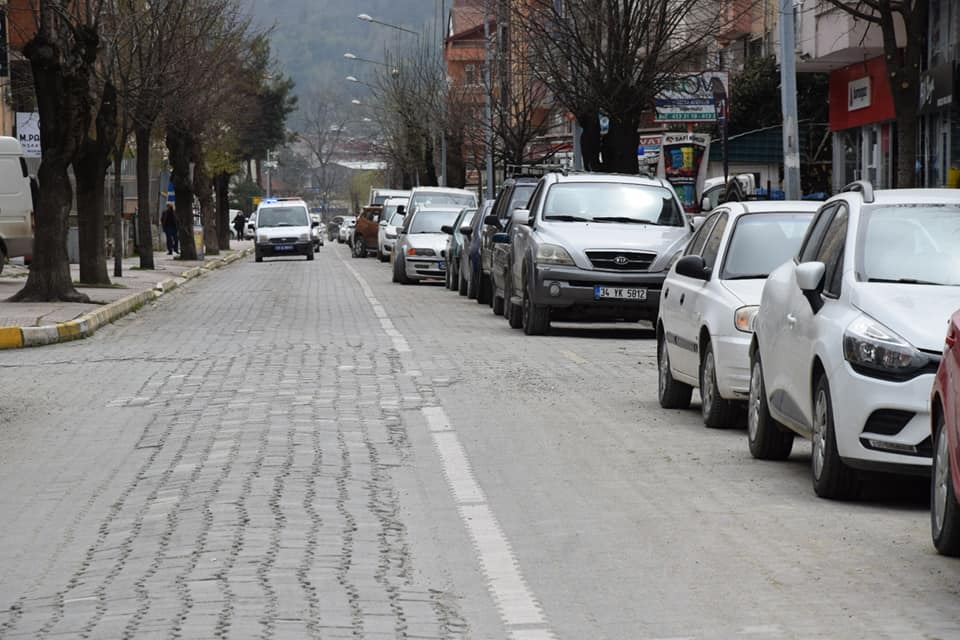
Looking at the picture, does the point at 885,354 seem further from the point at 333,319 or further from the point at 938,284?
the point at 333,319

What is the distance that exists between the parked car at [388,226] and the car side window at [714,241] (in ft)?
132

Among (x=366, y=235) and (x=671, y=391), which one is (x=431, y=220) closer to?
(x=366, y=235)

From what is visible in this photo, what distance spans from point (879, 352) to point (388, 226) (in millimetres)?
46728

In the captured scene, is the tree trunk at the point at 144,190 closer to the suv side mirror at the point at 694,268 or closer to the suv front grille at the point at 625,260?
the suv front grille at the point at 625,260

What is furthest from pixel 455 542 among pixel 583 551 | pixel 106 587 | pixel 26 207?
pixel 26 207

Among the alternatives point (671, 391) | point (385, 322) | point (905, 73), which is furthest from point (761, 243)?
point (385, 322)

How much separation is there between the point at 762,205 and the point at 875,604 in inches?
281

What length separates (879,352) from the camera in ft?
27.4

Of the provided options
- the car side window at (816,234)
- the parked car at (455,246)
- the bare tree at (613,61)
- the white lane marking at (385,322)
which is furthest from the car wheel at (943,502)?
the bare tree at (613,61)

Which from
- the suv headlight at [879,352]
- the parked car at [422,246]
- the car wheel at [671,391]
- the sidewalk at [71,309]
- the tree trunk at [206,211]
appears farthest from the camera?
the tree trunk at [206,211]

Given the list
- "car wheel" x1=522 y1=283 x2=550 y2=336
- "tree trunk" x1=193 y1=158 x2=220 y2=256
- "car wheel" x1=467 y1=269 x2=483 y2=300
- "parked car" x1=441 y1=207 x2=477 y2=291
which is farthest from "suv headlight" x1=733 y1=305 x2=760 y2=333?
"tree trunk" x1=193 y1=158 x2=220 y2=256

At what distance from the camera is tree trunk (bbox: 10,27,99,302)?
2598cm

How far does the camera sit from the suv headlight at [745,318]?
38.4ft

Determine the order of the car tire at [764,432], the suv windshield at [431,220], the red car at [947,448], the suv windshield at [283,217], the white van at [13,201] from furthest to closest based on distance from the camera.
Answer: the suv windshield at [283,217], the suv windshield at [431,220], the white van at [13,201], the car tire at [764,432], the red car at [947,448]
